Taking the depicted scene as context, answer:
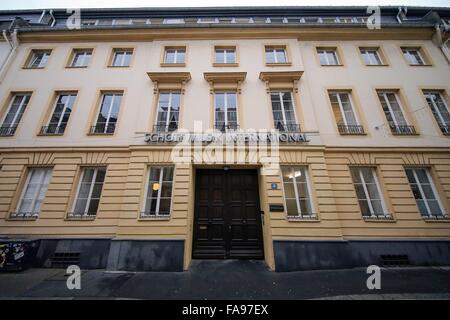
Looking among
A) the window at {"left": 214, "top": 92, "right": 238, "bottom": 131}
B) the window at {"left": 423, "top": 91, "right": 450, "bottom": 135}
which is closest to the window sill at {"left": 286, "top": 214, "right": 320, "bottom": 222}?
the window at {"left": 214, "top": 92, "right": 238, "bottom": 131}

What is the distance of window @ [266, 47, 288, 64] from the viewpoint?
10.1 m

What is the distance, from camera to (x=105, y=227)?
7.12 m

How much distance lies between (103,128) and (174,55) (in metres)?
5.78

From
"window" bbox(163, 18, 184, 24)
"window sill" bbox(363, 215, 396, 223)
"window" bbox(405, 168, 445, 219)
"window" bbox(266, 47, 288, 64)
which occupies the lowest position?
"window sill" bbox(363, 215, 396, 223)

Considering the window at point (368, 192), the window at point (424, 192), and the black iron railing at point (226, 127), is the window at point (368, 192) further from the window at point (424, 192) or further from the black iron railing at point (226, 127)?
the black iron railing at point (226, 127)

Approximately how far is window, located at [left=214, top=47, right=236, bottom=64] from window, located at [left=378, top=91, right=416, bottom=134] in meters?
8.20

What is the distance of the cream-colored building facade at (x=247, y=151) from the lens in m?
6.81

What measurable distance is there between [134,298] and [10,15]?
2019 centimetres

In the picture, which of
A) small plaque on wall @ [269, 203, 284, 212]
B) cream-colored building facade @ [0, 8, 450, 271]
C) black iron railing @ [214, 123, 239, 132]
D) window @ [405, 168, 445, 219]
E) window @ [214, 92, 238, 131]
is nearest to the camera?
cream-colored building facade @ [0, 8, 450, 271]

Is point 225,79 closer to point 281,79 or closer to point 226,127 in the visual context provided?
point 226,127

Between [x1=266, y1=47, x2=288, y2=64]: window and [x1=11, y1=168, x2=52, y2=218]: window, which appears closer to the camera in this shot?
[x1=11, y1=168, x2=52, y2=218]: window

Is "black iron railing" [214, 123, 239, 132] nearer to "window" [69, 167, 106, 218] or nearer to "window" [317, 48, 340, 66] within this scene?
"window" [69, 167, 106, 218]

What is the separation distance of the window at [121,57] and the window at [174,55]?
2184 mm

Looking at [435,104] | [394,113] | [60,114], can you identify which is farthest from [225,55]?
[435,104]
